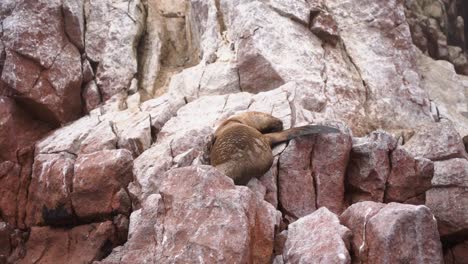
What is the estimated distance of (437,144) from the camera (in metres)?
10.5

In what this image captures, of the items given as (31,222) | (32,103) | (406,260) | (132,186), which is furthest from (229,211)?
(32,103)

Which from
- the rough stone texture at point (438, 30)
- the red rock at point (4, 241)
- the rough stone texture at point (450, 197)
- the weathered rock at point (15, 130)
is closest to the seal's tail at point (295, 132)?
the rough stone texture at point (450, 197)

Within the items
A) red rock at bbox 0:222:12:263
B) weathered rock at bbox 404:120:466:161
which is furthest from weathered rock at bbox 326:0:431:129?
red rock at bbox 0:222:12:263

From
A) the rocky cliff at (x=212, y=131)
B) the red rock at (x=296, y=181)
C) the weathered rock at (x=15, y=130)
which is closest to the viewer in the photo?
the rocky cliff at (x=212, y=131)

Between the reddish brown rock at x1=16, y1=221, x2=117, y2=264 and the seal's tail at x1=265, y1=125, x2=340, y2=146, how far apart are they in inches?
129

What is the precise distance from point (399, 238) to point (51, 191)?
21.7 ft

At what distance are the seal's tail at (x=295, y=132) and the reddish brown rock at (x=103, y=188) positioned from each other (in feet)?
8.99

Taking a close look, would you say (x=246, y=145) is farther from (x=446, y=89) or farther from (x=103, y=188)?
(x=446, y=89)

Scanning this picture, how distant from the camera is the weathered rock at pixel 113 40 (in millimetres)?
12992

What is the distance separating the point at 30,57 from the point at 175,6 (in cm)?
545

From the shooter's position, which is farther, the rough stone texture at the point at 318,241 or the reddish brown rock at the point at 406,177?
the reddish brown rock at the point at 406,177

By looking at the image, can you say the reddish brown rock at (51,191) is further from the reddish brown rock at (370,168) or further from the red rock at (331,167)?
the reddish brown rock at (370,168)

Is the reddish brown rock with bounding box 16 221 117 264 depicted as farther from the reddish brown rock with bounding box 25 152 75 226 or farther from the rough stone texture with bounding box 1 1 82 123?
the rough stone texture with bounding box 1 1 82 123

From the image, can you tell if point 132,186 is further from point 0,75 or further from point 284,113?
point 0,75
